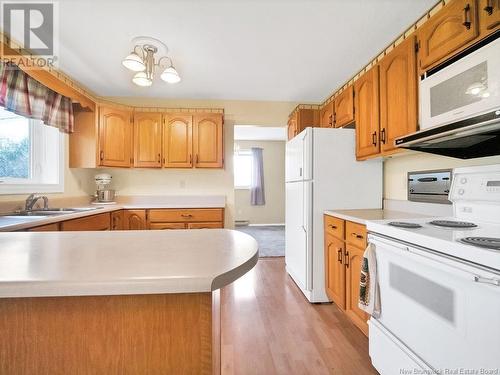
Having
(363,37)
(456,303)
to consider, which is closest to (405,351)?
(456,303)

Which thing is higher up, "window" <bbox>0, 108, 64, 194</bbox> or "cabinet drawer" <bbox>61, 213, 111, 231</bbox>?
"window" <bbox>0, 108, 64, 194</bbox>

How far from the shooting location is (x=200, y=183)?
3.39 meters

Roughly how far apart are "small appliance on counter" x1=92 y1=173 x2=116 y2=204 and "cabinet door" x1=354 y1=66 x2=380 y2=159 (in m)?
3.01

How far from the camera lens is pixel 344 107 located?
2.33 meters

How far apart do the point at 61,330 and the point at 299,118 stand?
2.86m

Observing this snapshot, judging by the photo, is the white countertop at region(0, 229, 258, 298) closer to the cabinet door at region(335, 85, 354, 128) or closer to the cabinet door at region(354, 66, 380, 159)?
the cabinet door at region(354, 66, 380, 159)

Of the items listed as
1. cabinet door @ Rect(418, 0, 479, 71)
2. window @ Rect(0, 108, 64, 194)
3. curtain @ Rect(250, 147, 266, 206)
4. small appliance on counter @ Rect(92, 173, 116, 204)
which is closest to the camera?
cabinet door @ Rect(418, 0, 479, 71)

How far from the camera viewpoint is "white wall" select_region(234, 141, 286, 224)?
6344mm

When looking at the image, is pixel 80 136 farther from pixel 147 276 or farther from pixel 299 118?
pixel 147 276

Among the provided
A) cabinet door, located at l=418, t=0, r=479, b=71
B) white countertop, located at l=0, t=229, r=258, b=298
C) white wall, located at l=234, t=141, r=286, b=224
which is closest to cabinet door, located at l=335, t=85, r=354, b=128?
cabinet door, located at l=418, t=0, r=479, b=71

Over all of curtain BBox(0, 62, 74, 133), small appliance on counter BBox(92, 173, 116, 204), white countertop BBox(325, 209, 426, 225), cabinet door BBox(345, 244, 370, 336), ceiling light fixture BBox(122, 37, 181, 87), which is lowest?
cabinet door BBox(345, 244, 370, 336)

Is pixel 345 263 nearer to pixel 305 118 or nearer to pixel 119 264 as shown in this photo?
pixel 119 264

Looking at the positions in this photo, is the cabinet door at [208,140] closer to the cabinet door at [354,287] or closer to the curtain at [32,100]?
the curtain at [32,100]

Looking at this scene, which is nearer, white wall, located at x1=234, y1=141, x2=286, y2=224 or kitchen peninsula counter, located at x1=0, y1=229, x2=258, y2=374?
kitchen peninsula counter, located at x1=0, y1=229, x2=258, y2=374
